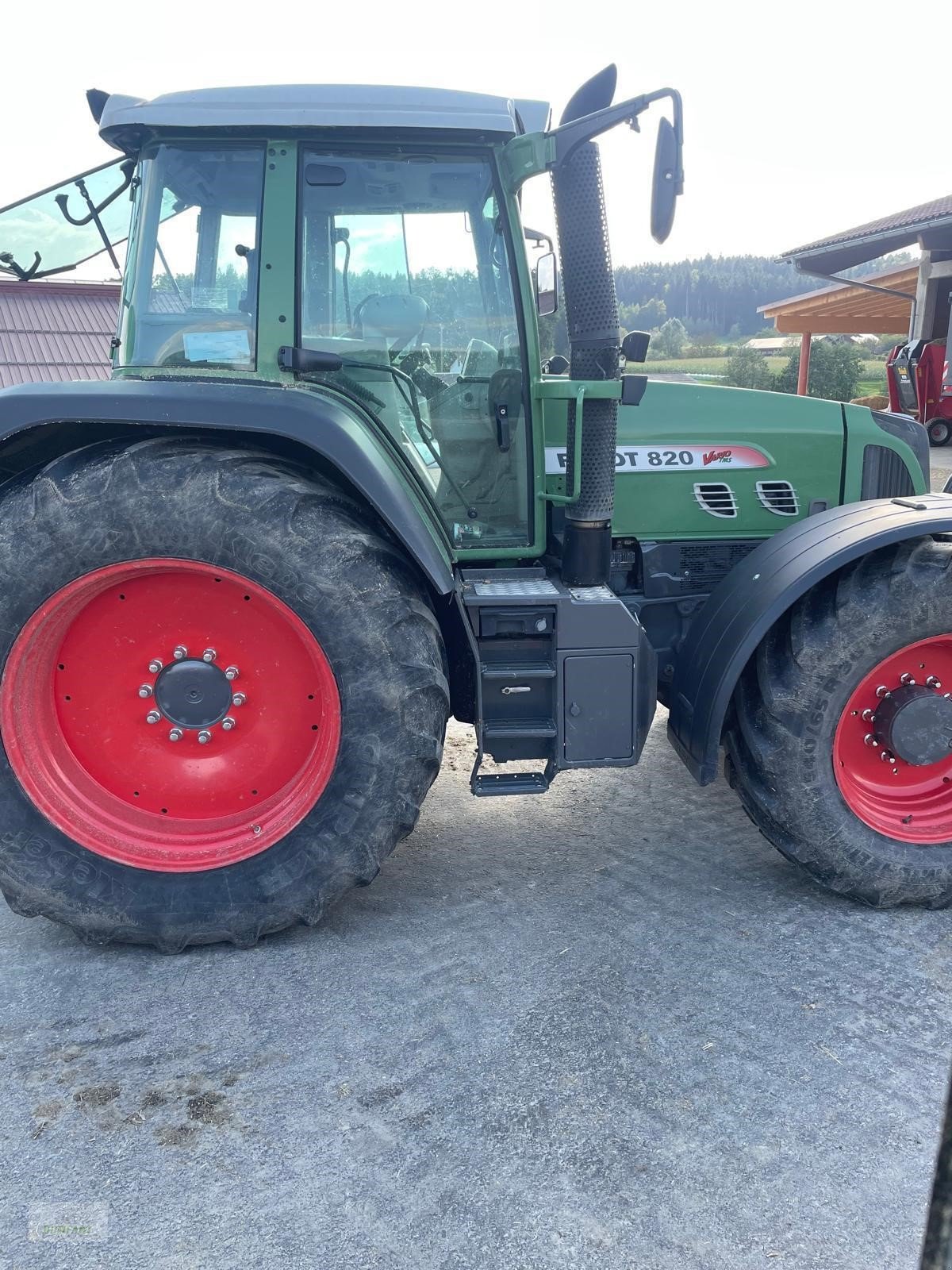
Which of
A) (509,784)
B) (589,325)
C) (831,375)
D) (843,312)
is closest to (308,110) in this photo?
(589,325)

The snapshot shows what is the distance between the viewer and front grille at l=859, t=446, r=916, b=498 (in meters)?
3.57

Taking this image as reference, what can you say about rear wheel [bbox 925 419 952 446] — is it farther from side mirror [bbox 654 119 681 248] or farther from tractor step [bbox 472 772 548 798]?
tractor step [bbox 472 772 548 798]

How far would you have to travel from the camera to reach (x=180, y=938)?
2.74 metres

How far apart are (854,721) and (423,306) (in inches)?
73.4

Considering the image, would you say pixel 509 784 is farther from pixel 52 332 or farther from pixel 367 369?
pixel 52 332

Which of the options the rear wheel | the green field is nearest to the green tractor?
the rear wheel

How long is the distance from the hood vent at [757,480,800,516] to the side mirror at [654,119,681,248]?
1.10 m

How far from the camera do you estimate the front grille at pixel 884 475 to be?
A: 11.7ft

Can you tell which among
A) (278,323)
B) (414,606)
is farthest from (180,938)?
(278,323)

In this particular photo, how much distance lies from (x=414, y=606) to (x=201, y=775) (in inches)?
33.8

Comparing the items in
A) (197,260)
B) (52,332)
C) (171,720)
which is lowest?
(171,720)

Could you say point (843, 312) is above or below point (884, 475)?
above

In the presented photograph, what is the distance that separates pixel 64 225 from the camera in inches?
126

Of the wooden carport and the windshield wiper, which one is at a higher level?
the wooden carport
